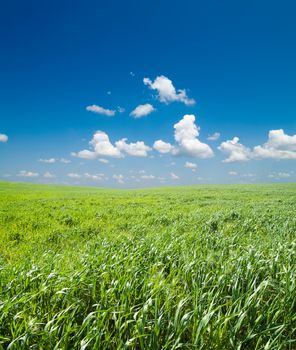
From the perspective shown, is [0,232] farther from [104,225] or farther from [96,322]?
[96,322]

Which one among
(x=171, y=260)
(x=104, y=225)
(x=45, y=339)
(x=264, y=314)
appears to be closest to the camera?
(x=45, y=339)

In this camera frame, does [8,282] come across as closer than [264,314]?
No

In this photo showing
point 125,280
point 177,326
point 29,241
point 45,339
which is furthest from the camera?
point 29,241

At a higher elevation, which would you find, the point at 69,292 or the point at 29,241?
the point at 69,292

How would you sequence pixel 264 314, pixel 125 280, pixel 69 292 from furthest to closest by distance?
1. pixel 125 280
2. pixel 69 292
3. pixel 264 314

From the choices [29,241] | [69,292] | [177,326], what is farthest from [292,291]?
[29,241]

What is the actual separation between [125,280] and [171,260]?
1760 mm

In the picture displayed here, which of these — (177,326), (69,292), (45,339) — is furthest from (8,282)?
(177,326)

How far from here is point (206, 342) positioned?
2.92 metres

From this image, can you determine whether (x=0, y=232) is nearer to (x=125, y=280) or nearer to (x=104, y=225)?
(x=104, y=225)

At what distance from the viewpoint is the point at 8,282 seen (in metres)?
4.10

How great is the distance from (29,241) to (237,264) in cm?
Result: 790

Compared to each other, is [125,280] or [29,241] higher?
[125,280]

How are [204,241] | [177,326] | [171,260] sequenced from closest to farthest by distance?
[177,326] → [171,260] → [204,241]
